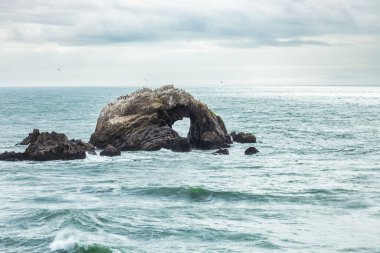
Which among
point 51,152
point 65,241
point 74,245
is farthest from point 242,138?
point 74,245

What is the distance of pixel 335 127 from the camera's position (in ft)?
309

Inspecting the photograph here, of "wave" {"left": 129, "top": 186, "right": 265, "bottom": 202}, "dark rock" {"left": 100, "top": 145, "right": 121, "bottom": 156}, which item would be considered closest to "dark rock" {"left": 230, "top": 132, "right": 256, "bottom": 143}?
"dark rock" {"left": 100, "top": 145, "right": 121, "bottom": 156}

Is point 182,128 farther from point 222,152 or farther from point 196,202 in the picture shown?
point 196,202

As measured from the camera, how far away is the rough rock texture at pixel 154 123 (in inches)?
2287

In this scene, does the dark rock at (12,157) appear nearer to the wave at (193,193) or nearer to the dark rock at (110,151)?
the dark rock at (110,151)

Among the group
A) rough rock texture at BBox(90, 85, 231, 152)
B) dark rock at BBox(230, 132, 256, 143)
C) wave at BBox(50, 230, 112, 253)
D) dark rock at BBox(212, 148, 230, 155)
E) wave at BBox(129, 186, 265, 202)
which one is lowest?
wave at BBox(50, 230, 112, 253)

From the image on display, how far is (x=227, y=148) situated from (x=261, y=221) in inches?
1139

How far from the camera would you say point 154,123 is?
5862 centimetres

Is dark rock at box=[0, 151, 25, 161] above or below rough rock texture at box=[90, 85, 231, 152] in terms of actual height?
below

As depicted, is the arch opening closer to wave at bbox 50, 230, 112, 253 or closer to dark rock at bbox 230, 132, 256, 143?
dark rock at bbox 230, 132, 256, 143

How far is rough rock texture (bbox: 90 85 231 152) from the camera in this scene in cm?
5809

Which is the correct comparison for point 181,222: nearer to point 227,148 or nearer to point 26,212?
point 26,212

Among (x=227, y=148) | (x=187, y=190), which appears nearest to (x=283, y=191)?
(x=187, y=190)

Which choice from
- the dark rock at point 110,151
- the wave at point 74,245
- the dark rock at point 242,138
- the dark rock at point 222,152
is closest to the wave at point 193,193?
the wave at point 74,245
